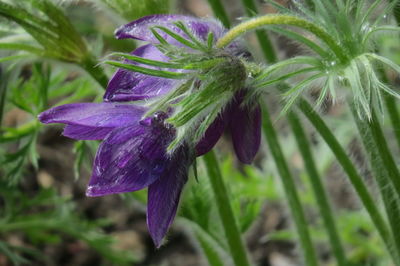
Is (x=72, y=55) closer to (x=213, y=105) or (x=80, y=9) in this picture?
(x=213, y=105)

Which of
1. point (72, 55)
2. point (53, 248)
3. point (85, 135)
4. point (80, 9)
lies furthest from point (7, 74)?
point (80, 9)

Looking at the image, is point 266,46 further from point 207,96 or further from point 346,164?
point 207,96

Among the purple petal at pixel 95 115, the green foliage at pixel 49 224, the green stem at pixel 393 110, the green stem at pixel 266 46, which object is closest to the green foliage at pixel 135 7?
the purple petal at pixel 95 115

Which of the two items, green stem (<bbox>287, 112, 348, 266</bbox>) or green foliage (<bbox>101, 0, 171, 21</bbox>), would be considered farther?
green stem (<bbox>287, 112, 348, 266</bbox>)

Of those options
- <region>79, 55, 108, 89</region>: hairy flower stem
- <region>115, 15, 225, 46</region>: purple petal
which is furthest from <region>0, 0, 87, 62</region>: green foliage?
<region>115, 15, 225, 46</region>: purple petal

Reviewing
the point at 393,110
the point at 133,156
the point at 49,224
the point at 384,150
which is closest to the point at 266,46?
the point at 393,110

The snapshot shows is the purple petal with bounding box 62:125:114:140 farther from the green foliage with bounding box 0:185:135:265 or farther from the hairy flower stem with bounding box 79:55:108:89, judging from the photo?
the green foliage with bounding box 0:185:135:265

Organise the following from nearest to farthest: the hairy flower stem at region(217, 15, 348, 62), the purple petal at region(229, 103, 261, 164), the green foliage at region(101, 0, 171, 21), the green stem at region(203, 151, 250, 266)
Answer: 1. the hairy flower stem at region(217, 15, 348, 62)
2. the purple petal at region(229, 103, 261, 164)
3. the green foliage at region(101, 0, 171, 21)
4. the green stem at region(203, 151, 250, 266)
